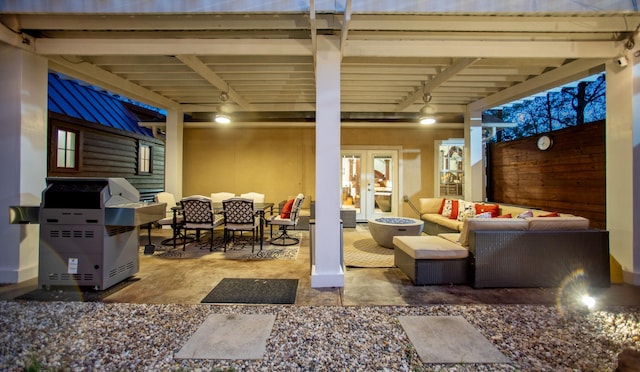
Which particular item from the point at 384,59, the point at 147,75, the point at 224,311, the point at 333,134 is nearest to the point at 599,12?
the point at 384,59

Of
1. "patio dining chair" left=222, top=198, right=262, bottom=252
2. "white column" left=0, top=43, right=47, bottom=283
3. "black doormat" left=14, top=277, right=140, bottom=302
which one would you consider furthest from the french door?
"white column" left=0, top=43, right=47, bottom=283

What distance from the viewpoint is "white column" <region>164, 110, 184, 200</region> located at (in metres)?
6.47

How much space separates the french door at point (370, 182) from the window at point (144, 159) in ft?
19.6

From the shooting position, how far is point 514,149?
20.6 feet

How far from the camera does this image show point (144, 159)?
8680 mm

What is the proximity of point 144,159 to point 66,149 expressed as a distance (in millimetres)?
2800

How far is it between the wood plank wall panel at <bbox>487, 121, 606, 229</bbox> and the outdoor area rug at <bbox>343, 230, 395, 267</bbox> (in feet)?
10.5

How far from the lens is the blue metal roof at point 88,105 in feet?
19.4

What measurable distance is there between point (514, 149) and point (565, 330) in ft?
16.6

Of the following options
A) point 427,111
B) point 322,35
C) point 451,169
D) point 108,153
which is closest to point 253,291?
point 322,35

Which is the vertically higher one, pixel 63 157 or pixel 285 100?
pixel 285 100

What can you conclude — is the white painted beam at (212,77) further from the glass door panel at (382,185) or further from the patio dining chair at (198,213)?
the glass door panel at (382,185)

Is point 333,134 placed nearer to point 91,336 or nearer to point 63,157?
point 91,336

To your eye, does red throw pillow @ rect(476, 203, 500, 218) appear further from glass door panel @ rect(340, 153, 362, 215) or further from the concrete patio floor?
glass door panel @ rect(340, 153, 362, 215)
